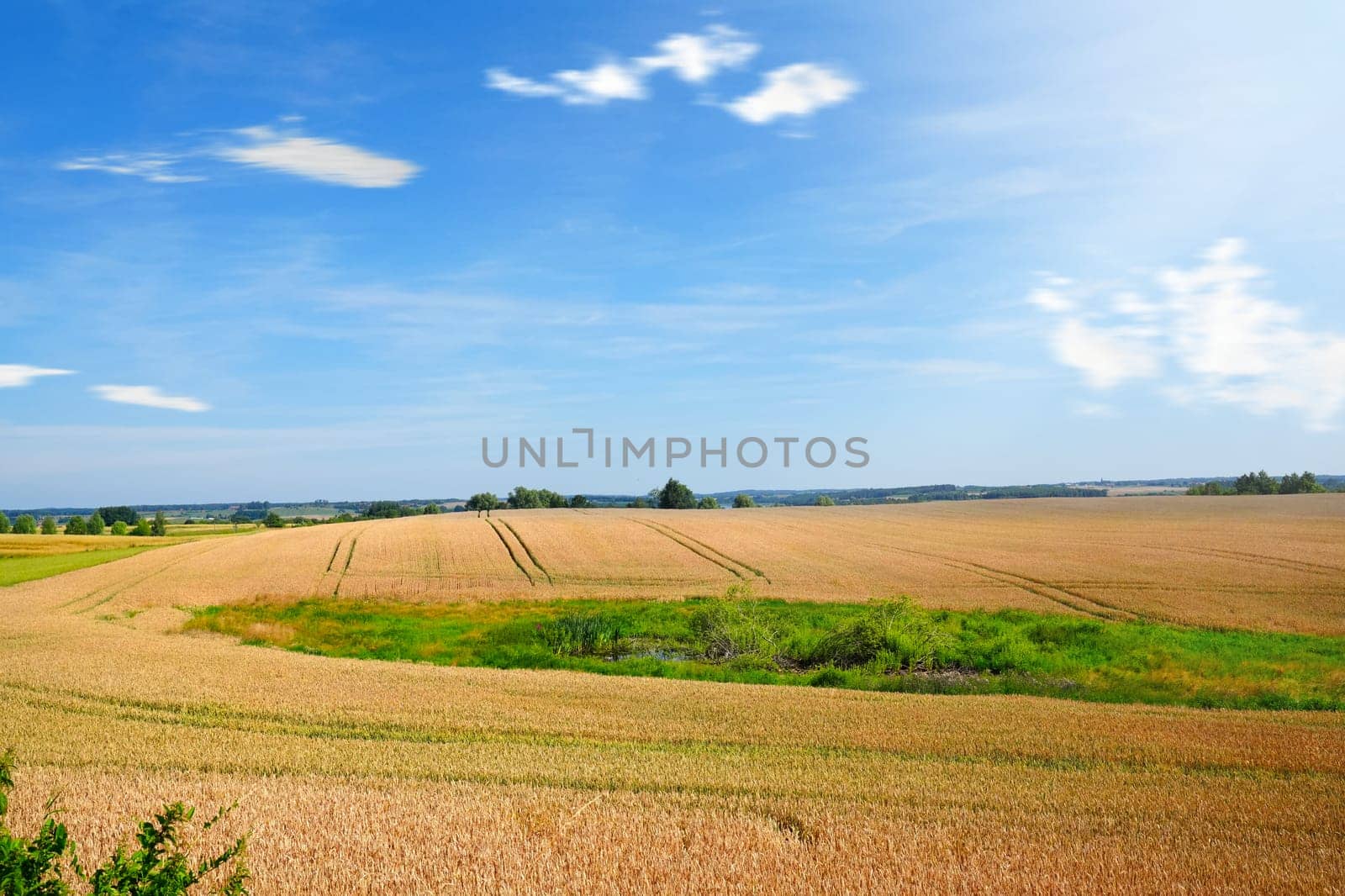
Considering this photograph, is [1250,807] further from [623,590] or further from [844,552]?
[844,552]

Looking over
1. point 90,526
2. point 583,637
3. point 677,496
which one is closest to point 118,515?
point 90,526

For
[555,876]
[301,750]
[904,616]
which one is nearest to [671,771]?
[555,876]

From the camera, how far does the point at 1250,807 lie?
920cm

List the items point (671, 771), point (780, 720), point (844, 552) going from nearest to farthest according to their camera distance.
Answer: point (671, 771) → point (780, 720) → point (844, 552)

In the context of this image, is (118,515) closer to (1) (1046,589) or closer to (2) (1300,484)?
(1) (1046,589)

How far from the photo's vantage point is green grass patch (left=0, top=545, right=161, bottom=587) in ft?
167

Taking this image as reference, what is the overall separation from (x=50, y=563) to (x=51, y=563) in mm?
93

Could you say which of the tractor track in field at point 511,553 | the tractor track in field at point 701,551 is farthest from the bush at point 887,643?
the tractor track in field at point 511,553

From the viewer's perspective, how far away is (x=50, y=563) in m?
57.7

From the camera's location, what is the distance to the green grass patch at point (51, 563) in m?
50.8

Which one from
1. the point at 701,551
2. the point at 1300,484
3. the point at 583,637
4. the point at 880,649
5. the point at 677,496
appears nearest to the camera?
the point at 880,649

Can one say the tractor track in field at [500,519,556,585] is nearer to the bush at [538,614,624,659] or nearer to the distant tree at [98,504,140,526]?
the bush at [538,614,624,659]

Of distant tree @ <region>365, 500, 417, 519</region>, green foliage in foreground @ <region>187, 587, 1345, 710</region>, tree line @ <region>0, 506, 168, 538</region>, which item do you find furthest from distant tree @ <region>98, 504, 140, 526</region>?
green foliage in foreground @ <region>187, 587, 1345, 710</region>

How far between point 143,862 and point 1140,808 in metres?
8.87
